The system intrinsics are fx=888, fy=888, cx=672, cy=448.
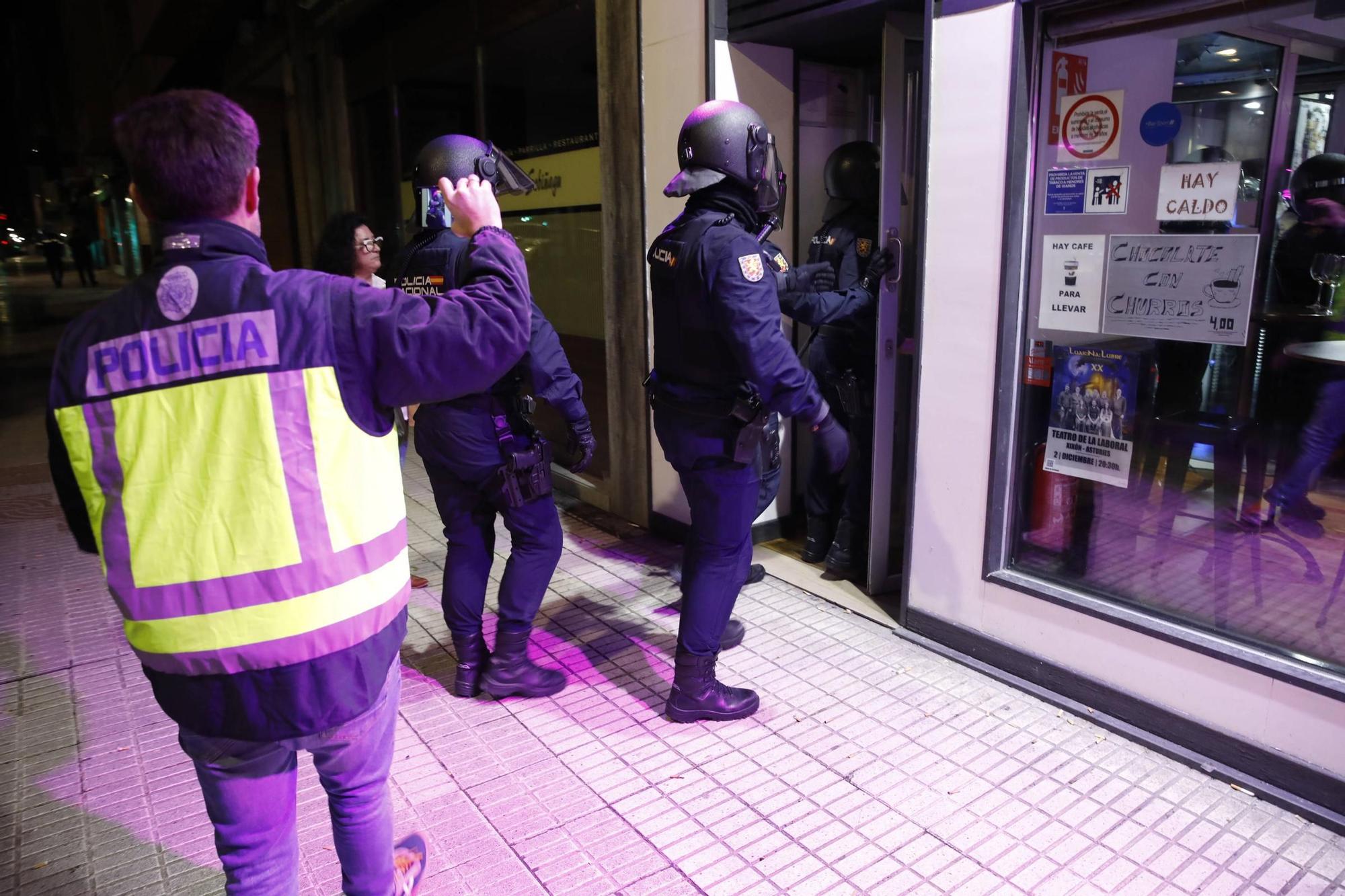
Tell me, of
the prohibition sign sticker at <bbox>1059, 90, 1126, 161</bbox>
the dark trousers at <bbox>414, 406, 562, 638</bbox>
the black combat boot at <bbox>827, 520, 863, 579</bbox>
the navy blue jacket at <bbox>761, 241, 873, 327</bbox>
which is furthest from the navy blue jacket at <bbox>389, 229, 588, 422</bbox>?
the prohibition sign sticker at <bbox>1059, 90, 1126, 161</bbox>

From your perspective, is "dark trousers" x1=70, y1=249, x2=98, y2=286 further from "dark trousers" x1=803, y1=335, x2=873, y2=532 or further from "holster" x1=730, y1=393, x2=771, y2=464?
"holster" x1=730, y1=393, x2=771, y2=464

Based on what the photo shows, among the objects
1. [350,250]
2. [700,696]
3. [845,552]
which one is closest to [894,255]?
[845,552]

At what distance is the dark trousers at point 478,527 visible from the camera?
3.18 meters

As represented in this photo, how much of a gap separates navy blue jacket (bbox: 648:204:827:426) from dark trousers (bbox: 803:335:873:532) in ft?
4.42

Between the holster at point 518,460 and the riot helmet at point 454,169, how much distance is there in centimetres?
70

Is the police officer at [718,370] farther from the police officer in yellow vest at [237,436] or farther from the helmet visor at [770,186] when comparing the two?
the police officer in yellow vest at [237,436]

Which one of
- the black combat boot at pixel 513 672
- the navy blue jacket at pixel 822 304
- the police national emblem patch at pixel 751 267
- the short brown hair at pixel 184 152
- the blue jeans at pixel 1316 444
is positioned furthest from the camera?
the navy blue jacket at pixel 822 304

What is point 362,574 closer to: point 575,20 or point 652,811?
point 652,811

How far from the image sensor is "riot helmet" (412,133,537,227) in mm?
3088

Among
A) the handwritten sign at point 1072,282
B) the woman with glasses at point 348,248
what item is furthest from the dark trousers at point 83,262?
the handwritten sign at point 1072,282

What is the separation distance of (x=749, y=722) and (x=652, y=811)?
0.61 meters

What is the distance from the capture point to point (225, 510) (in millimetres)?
1543

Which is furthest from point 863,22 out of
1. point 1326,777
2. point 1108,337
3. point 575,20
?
point 1326,777

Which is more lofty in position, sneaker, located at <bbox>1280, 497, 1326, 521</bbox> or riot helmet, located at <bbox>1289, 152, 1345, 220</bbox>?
riot helmet, located at <bbox>1289, 152, 1345, 220</bbox>
